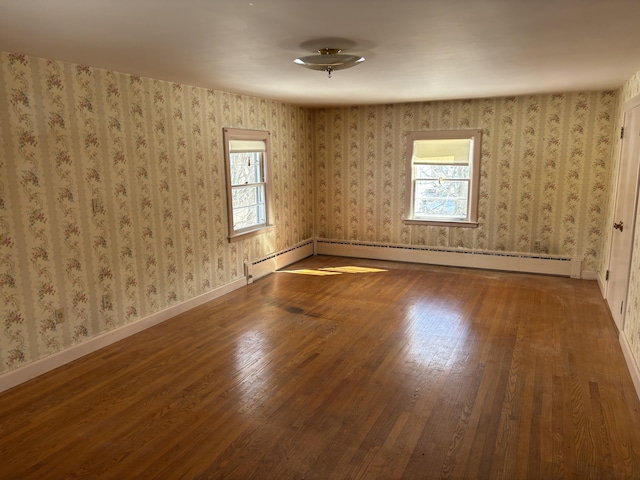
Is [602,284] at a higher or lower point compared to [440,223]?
lower

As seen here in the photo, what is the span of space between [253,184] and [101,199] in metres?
2.29

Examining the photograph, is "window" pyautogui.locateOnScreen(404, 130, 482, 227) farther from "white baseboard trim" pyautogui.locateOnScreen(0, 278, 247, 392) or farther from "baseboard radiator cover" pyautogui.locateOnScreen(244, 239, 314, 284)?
"white baseboard trim" pyautogui.locateOnScreen(0, 278, 247, 392)

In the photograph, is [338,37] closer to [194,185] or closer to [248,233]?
[194,185]

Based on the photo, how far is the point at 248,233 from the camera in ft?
18.3

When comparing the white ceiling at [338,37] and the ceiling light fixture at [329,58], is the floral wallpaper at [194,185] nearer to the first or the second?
the white ceiling at [338,37]

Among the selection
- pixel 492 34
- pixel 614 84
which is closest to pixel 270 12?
pixel 492 34

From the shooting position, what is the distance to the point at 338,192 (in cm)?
718

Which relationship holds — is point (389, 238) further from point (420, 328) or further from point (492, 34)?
point (492, 34)

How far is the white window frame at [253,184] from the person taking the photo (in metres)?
5.20

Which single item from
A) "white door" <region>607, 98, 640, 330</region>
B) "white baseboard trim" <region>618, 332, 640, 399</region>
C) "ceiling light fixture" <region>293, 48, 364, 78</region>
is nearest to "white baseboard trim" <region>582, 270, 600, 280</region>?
"white door" <region>607, 98, 640, 330</region>

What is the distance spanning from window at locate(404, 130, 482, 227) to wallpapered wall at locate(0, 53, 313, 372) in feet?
8.48

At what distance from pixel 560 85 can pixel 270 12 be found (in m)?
3.83

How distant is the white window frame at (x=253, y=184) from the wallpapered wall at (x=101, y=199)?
88mm

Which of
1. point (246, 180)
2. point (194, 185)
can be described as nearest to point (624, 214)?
point (246, 180)
